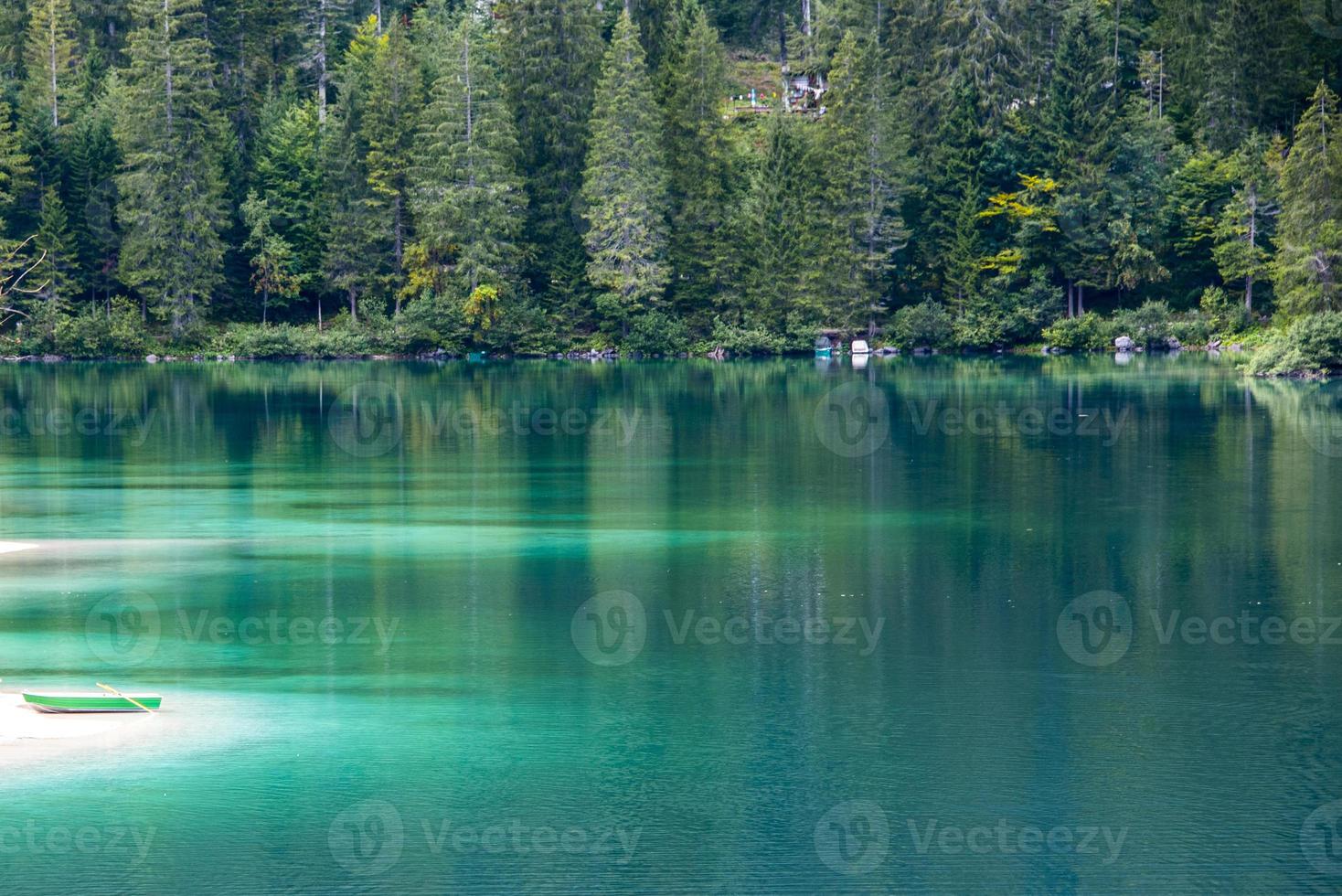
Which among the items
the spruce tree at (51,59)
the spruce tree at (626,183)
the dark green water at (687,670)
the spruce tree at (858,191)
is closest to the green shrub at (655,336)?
the spruce tree at (626,183)

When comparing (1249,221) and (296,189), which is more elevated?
(296,189)

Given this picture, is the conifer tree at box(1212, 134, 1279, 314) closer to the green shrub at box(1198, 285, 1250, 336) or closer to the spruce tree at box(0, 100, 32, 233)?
the green shrub at box(1198, 285, 1250, 336)

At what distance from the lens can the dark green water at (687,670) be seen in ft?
42.2

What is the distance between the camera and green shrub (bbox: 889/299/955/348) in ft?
300

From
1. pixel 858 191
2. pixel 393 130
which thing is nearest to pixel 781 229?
pixel 858 191

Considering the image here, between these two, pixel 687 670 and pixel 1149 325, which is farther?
pixel 1149 325

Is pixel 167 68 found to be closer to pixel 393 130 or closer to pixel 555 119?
pixel 393 130

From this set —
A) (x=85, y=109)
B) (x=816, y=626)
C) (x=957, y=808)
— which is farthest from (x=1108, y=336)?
(x=957, y=808)

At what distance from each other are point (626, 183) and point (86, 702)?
3002 inches

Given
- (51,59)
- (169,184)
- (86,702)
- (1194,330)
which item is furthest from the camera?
(51,59)

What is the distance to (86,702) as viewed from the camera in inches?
640

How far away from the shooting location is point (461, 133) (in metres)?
91.2

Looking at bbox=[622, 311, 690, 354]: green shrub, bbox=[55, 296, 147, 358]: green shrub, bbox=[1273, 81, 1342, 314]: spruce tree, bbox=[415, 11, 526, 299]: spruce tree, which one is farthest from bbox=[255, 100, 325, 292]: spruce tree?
bbox=[1273, 81, 1342, 314]: spruce tree

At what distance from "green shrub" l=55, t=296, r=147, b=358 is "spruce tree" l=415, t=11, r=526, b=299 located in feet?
54.0
